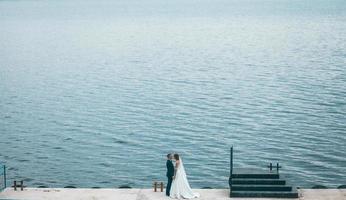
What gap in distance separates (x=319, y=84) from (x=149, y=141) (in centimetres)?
2723

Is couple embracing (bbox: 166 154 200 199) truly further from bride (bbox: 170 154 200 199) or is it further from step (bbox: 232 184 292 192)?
step (bbox: 232 184 292 192)

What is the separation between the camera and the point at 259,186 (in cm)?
2764

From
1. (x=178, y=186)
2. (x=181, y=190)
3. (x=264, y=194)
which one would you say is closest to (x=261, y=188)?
(x=264, y=194)

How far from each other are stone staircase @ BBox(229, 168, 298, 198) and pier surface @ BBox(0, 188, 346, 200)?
21.2 inches

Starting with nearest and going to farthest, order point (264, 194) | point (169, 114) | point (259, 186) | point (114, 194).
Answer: point (264, 194)
point (259, 186)
point (114, 194)
point (169, 114)

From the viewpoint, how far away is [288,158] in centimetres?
4622

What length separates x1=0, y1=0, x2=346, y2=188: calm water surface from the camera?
45.3m

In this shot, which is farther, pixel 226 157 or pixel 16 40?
pixel 16 40

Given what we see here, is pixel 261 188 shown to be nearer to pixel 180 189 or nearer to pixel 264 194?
pixel 264 194

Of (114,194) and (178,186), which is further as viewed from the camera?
(114,194)

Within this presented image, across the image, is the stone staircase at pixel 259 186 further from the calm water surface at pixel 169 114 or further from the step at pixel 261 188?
the calm water surface at pixel 169 114

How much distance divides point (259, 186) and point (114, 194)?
6238 millimetres

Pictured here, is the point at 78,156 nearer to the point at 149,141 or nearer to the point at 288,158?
the point at 149,141

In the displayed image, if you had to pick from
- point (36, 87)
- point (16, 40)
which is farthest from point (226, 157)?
point (16, 40)
